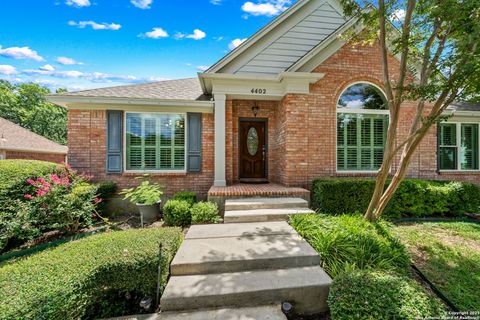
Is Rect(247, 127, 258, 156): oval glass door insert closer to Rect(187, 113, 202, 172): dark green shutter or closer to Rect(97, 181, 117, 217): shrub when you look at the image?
Rect(187, 113, 202, 172): dark green shutter

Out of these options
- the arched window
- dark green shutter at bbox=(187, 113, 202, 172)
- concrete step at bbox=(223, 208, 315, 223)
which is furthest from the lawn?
dark green shutter at bbox=(187, 113, 202, 172)

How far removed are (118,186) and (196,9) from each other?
754cm

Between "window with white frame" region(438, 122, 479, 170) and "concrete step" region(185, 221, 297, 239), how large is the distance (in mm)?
7399

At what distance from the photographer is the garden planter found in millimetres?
5457

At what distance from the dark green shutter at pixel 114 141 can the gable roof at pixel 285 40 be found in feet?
11.3

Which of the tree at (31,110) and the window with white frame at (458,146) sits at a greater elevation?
the tree at (31,110)

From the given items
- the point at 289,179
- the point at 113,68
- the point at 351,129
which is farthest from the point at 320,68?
the point at 113,68

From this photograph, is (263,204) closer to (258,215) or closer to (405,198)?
(258,215)

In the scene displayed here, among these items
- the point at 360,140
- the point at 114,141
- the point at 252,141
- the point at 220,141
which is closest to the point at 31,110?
the point at 114,141

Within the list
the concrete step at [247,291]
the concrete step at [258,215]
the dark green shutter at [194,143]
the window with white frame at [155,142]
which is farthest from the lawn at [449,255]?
the window with white frame at [155,142]

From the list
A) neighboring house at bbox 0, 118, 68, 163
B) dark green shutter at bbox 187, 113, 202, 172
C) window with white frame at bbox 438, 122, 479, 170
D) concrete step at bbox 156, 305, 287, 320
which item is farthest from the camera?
neighboring house at bbox 0, 118, 68, 163

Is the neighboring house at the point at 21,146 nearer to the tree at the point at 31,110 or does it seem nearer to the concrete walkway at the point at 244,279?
the concrete walkway at the point at 244,279

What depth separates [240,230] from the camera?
4121 millimetres

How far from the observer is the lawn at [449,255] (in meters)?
2.91
